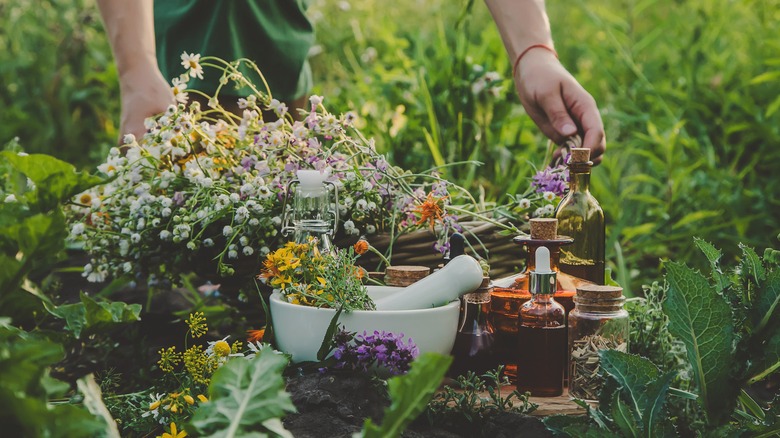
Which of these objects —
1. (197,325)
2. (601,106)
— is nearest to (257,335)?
(197,325)

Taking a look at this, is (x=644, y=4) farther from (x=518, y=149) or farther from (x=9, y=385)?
(x=9, y=385)

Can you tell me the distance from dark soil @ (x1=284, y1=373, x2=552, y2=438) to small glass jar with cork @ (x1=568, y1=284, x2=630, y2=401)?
0.12m

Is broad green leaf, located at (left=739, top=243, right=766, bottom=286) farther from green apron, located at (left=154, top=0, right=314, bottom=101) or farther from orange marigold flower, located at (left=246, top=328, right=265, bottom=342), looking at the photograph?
green apron, located at (left=154, top=0, right=314, bottom=101)

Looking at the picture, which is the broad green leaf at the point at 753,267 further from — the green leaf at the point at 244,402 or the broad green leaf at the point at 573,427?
the green leaf at the point at 244,402

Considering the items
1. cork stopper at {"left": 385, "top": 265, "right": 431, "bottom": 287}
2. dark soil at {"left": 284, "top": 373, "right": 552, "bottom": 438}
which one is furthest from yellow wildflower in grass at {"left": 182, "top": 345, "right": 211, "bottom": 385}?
cork stopper at {"left": 385, "top": 265, "right": 431, "bottom": 287}

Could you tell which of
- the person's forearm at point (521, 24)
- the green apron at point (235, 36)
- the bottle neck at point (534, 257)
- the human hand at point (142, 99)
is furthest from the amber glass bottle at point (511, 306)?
the green apron at point (235, 36)

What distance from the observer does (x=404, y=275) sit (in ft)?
4.51

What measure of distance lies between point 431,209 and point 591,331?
0.33 meters

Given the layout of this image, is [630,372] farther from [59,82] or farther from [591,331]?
[59,82]

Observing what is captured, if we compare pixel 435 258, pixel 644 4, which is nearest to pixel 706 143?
pixel 644 4

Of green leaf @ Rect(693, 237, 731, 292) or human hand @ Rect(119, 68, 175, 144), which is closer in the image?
green leaf @ Rect(693, 237, 731, 292)

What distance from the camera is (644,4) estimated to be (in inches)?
119

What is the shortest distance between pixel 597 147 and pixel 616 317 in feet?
1.60

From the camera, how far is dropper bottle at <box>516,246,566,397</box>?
3.99 feet
